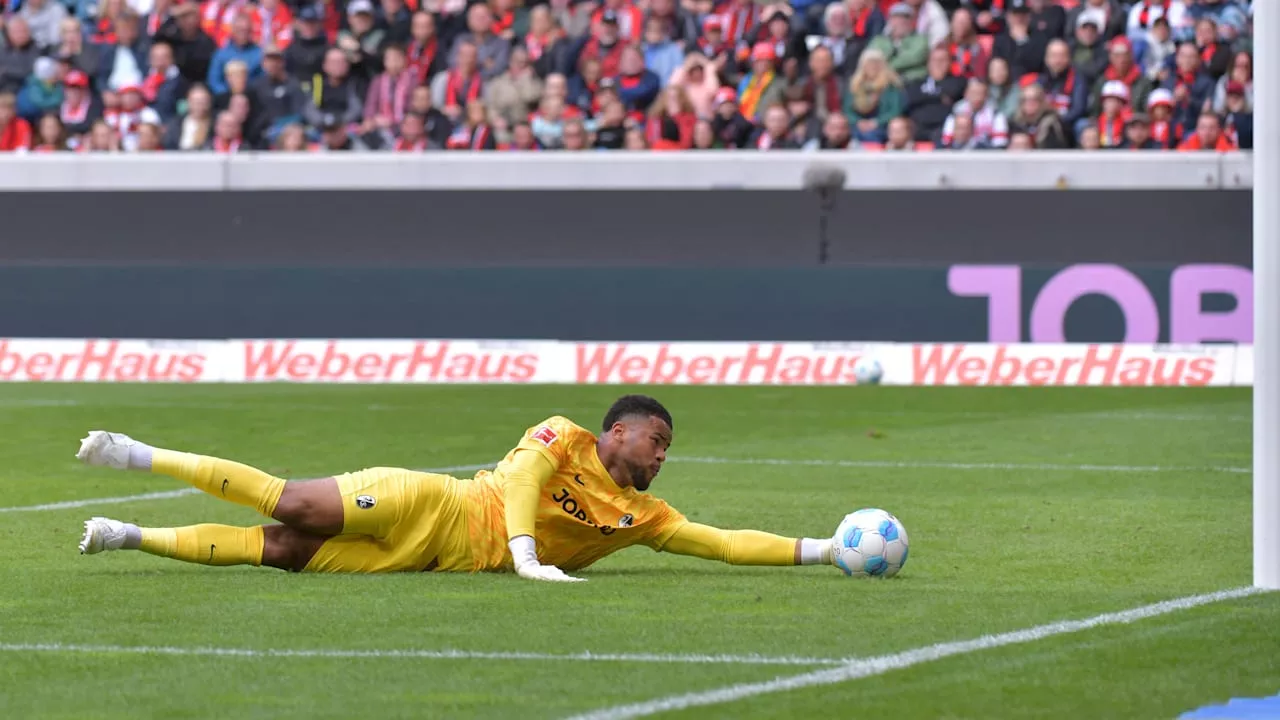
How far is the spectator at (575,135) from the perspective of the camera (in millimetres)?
25656

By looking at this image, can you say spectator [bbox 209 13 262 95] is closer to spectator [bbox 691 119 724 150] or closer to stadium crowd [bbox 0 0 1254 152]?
stadium crowd [bbox 0 0 1254 152]

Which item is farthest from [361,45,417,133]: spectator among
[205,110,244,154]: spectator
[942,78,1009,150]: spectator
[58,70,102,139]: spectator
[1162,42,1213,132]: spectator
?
[1162,42,1213,132]: spectator

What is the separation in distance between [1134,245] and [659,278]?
205 inches

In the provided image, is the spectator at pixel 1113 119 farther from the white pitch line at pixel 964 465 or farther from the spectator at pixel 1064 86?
the white pitch line at pixel 964 465

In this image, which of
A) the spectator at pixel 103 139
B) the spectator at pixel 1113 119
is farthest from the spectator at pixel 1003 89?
the spectator at pixel 103 139

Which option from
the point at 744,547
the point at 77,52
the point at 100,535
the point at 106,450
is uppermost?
the point at 106,450

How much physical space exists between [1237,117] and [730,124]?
5.56 metres

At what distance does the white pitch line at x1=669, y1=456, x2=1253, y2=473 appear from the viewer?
15.2m

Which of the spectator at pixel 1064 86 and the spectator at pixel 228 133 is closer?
the spectator at pixel 1064 86

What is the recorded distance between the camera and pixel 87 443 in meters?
8.84

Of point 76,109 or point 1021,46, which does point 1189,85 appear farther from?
point 76,109

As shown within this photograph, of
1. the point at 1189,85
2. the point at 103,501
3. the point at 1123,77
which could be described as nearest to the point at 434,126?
the point at 1123,77

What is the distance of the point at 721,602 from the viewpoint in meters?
8.61

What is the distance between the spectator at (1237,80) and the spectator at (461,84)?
27.6 feet
